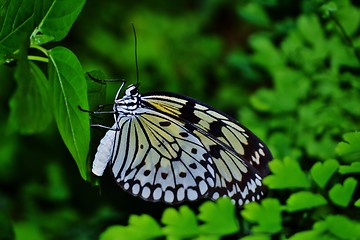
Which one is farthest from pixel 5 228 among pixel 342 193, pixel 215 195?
pixel 342 193

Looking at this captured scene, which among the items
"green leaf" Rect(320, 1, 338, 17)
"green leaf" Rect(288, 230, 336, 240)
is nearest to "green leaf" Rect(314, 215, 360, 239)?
"green leaf" Rect(288, 230, 336, 240)

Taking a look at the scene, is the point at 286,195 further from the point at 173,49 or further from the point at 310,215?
the point at 173,49

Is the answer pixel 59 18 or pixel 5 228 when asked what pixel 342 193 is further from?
pixel 5 228

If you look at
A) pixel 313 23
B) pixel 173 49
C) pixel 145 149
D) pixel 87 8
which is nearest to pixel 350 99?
pixel 313 23

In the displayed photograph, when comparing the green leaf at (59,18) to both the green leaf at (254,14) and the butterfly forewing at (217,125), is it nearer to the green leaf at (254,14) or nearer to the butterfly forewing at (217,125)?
the butterfly forewing at (217,125)

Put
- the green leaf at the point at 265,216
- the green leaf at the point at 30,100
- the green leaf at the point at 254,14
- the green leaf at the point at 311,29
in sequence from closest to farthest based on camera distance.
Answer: the green leaf at the point at 30,100, the green leaf at the point at 265,216, the green leaf at the point at 311,29, the green leaf at the point at 254,14

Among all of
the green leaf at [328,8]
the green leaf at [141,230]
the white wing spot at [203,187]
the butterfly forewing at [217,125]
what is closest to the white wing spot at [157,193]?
the white wing spot at [203,187]

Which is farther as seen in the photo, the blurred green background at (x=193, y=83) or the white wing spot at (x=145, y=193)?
the blurred green background at (x=193, y=83)
